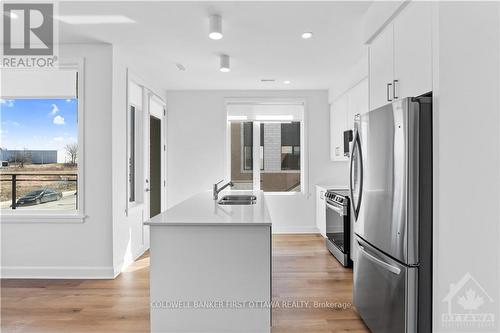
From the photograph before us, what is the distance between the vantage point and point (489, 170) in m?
1.78

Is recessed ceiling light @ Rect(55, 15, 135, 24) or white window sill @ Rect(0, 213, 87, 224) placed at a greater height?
recessed ceiling light @ Rect(55, 15, 135, 24)

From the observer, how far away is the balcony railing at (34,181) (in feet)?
12.3

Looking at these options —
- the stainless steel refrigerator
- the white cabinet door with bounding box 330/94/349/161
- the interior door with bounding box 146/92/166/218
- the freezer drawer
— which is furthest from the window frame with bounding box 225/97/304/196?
the stainless steel refrigerator

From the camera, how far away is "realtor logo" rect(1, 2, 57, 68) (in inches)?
108

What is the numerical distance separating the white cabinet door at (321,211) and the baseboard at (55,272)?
311 cm

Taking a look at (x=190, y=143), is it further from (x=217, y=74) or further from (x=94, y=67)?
(x=94, y=67)

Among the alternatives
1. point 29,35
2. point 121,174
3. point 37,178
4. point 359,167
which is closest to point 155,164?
point 121,174

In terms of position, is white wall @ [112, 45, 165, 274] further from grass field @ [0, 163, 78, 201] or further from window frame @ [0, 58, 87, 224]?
grass field @ [0, 163, 78, 201]

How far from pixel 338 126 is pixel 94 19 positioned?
3.68 metres

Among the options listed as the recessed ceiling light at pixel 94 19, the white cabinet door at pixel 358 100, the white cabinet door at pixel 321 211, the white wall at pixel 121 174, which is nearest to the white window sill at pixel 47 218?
the white wall at pixel 121 174

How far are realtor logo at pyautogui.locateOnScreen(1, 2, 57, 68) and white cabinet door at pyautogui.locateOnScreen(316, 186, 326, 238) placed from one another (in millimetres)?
3975

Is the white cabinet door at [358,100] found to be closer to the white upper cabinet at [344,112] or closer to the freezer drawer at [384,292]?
the white upper cabinet at [344,112]

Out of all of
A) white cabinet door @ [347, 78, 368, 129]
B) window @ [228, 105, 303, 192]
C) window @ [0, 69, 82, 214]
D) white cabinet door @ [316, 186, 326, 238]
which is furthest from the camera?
window @ [228, 105, 303, 192]

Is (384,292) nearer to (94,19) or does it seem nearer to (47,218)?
(94,19)
